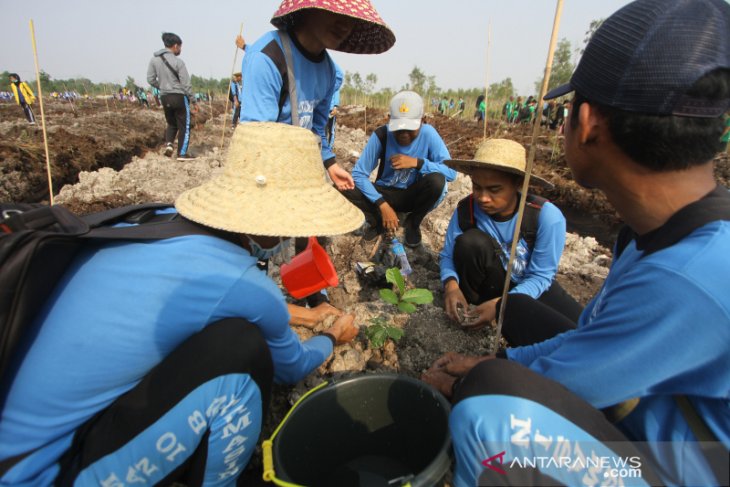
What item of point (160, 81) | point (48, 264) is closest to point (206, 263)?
point (48, 264)

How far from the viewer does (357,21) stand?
213 cm

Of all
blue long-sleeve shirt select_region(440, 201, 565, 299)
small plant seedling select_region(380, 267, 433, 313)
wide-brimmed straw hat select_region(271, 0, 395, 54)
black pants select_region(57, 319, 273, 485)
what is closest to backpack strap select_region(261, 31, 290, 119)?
wide-brimmed straw hat select_region(271, 0, 395, 54)

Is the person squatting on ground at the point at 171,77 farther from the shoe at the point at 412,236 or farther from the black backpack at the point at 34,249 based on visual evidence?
the black backpack at the point at 34,249

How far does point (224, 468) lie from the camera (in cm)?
122

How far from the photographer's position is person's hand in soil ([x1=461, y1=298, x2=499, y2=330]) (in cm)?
199

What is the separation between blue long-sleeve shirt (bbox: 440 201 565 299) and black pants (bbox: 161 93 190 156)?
5755 millimetres

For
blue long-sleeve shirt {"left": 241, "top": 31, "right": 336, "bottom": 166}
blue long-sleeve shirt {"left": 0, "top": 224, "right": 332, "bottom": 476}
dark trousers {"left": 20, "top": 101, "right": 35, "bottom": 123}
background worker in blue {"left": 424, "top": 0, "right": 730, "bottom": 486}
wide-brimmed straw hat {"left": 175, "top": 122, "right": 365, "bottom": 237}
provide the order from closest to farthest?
background worker in blue {"left": 424, "top": 0, "right": 730, "bottom": 486} → blue long-sleeve shirt {"left": 0, "top": 224, "right": 332, "bottom": 476} → wide-brimmed straw hat {"left": 175, "top": 122, "right": 365, "bottom": 237} → blue long-sleeve shirt {"left": 241, "top": 31, "right": 336, "bottom": 166} → dark trousers {"left": 20, "top": 101, "right": 35, "bottom": 123}

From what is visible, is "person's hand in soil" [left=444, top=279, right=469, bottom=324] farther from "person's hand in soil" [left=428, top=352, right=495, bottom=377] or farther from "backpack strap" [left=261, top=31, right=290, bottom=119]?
"backpack strap" [left=261, top=31, right=290, bottom=119]

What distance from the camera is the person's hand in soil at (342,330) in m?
1.74

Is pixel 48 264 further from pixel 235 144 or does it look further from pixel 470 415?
pixel 470 415

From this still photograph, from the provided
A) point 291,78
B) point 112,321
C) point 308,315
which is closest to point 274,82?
point 291,78

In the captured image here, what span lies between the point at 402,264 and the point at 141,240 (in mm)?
2108

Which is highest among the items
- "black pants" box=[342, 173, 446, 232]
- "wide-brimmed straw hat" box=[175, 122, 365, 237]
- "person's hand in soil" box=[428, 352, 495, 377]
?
"wide-brimmed straw hat" box=[175, 122, 365, 237]

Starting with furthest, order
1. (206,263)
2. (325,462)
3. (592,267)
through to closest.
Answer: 1. (592,267)
2. (325,462)
3. (206,263)
